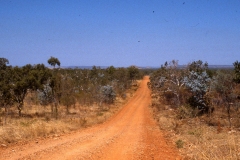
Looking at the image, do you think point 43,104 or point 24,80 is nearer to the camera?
point 24,80

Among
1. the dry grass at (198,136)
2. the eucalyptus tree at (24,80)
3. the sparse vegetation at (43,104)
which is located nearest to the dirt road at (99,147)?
the dry grass at (198,136)

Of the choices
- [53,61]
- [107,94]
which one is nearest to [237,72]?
[107,94]

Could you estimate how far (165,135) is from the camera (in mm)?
13508

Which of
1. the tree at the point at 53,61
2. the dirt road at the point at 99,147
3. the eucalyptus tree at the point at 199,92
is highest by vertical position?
the tree at the point at 53,61

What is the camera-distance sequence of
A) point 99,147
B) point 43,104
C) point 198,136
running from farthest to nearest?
point 43,104 < point 198,136 < point 99,147

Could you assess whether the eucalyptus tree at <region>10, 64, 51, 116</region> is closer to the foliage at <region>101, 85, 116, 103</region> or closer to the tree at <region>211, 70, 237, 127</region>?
the foliage at <region>101, 85, 116, 103</region>

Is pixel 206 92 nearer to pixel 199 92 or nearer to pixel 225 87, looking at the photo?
pixel 199 92

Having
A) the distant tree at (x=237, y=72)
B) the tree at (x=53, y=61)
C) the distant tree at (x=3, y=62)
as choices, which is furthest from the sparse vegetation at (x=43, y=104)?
the tree at (x=53, y=61)

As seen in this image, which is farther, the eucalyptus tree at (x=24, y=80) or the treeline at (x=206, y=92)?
the eucalyptus tree at (x=24, y=80)

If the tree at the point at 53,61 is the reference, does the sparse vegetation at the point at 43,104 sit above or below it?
below

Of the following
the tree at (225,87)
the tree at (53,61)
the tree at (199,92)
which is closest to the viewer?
the tree at (225,87)

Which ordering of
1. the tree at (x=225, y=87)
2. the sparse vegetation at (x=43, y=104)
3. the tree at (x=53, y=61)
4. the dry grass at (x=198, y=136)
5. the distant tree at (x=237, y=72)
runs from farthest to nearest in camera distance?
the tree at (x=53, y=61)
the distant tree at (x=237, y=72)
the tree at (x=225, y=87)
the sparse vegetation at (x=43, y=104)
the dry grass at (x=198, y=136)

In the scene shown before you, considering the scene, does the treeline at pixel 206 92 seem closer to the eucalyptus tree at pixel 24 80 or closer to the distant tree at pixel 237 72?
the distant tree at pixel 237 72

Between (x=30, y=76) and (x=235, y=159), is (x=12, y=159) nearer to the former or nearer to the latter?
(x=235, y=159)
